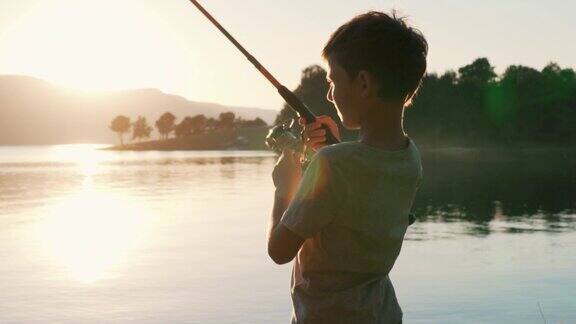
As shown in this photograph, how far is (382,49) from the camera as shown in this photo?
9.57 feet

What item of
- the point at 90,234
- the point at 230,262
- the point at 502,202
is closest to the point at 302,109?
the point at 230,262

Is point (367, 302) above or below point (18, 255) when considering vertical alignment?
above

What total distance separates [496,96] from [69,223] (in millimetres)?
118823

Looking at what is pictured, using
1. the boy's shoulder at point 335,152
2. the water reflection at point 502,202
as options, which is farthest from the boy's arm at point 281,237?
the water reflection at point 502,202

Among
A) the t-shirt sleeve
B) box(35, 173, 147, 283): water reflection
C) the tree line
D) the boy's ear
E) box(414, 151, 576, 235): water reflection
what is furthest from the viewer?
the tree line

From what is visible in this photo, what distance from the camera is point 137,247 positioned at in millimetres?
28547

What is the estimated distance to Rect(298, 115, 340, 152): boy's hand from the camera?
11.3ft

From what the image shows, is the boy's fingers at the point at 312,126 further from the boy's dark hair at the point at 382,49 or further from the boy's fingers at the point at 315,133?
the boy's dark hair at the point at 382,49

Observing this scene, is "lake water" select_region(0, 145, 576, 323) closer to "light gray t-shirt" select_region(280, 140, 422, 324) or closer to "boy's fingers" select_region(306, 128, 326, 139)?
"boy's fingers" select_region(306, 128, 326, 139)

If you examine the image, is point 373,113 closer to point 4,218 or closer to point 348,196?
point 348,196

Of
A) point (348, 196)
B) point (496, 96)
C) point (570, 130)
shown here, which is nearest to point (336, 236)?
point (348, 196)

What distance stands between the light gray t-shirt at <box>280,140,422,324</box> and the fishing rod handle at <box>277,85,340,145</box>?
1.61ft

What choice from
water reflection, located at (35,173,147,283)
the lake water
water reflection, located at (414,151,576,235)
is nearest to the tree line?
water reflection, located at (414,151,576,235)

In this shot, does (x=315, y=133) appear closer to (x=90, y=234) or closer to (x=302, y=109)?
(x=302, y=109)
